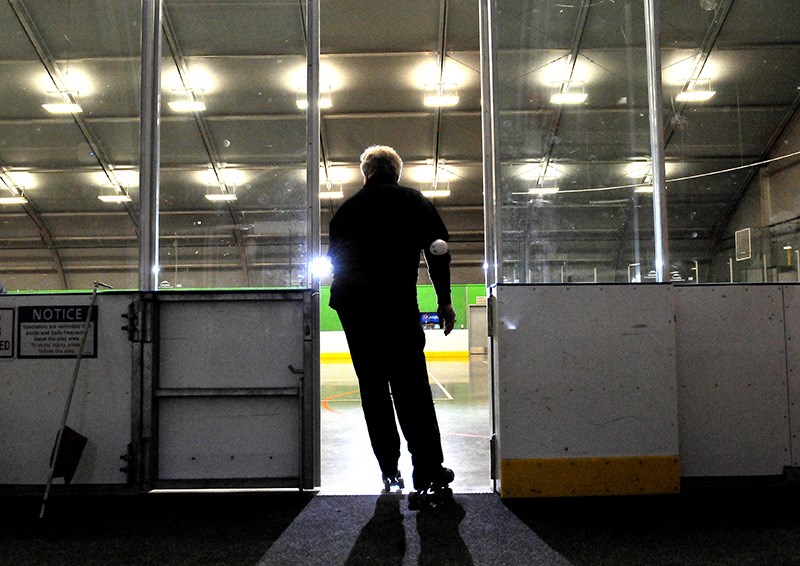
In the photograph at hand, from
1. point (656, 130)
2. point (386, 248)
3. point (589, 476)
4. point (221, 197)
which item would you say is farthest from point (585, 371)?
point (221, 197)

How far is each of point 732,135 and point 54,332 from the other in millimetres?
5458

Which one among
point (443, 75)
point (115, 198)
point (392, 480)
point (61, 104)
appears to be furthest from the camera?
point (443, 75)

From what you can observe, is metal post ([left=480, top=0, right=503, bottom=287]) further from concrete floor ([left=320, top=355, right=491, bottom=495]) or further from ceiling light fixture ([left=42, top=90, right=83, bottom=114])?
ceiling light fixture ([left=42, top=90, right=83, bottom=114])

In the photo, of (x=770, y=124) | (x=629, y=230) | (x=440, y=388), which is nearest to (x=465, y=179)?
(x=440, y=388)

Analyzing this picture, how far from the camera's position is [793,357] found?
318 cm

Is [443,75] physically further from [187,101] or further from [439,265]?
[439,265]

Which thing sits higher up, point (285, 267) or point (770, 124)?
point (770, 124)

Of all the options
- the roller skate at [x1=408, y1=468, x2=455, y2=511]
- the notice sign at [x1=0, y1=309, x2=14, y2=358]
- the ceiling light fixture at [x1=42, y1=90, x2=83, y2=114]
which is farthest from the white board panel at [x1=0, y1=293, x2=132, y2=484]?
the ceiling light fixture at [x1=42, y1=90, x2=83, y2=114]

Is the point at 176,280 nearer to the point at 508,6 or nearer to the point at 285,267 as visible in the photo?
the point at 285,267

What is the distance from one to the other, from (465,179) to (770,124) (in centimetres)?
932

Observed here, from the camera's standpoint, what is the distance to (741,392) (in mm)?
3160

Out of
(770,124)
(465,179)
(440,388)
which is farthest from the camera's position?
(465,179)

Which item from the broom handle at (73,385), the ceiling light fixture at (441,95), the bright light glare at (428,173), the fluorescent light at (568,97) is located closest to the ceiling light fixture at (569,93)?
the fluorescent light at (568,97)

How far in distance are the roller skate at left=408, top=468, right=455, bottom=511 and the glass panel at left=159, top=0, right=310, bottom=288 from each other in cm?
129
